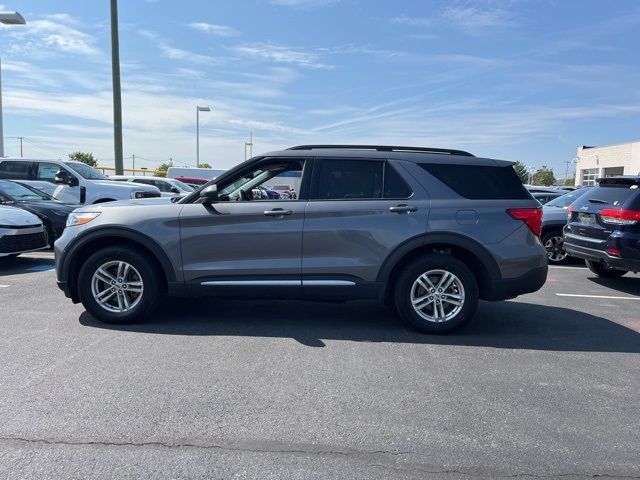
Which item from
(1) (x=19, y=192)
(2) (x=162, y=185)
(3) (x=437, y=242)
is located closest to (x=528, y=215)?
(3) (x=437, y=242)

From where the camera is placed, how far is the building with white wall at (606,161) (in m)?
48.0

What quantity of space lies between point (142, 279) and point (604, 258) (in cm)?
637

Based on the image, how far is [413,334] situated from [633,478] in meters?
2.64

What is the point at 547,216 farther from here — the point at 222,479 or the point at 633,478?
the point at 222,479

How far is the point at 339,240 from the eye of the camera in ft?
17.3

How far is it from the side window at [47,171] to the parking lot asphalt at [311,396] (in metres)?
8.70

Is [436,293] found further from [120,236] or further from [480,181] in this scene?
[120,236]

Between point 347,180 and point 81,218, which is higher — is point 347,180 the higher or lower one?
the higher one

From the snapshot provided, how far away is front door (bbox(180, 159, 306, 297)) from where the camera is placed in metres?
5.30

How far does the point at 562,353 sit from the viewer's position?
4922 mm

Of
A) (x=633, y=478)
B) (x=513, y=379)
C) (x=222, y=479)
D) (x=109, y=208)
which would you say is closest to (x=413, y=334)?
(x=513, y=379)

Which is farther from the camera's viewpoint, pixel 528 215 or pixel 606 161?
pixel 606 161

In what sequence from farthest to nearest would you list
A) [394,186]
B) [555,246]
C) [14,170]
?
[14,170], [555,246], [394,186]

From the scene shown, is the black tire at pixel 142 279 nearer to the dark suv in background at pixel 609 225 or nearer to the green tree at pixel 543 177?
the dark suv in background at pixel 609 225
